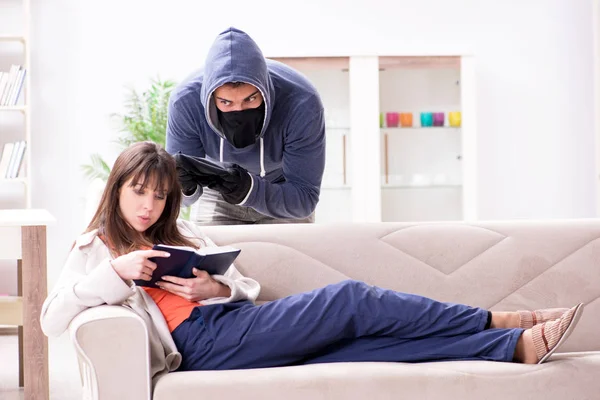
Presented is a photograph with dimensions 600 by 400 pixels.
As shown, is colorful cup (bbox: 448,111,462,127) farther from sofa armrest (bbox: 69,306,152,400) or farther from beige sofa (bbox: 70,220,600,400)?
sofa armrest (bbox: 69,306,152,400)

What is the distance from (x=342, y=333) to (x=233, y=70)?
92 cm

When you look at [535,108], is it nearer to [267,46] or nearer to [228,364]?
[267,46]

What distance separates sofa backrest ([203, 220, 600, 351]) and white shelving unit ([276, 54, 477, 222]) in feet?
8.49

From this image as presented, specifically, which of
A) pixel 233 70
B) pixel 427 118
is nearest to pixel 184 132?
pixel 233 70

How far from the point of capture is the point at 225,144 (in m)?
2.91

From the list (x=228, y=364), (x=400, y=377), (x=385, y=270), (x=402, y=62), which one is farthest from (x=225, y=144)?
(x=402, y=62)

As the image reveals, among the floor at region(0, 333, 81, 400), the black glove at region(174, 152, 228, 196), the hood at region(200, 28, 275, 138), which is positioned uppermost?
the hood at region(200, 28, 275, 138)

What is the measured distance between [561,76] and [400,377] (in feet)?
13.8

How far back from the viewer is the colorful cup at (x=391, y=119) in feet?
17.7

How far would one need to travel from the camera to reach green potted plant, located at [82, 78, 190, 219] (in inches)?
206

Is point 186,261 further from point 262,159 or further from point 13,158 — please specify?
point 13,158

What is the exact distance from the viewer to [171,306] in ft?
Answer: 7.53

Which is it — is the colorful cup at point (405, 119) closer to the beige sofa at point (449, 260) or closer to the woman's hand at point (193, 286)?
the beige sofa at point (449, 260)

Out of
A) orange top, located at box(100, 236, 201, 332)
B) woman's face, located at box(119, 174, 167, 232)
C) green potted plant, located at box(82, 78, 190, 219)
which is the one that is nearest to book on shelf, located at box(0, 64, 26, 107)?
green potted plant, located at box(82, 78, 190, 219)
